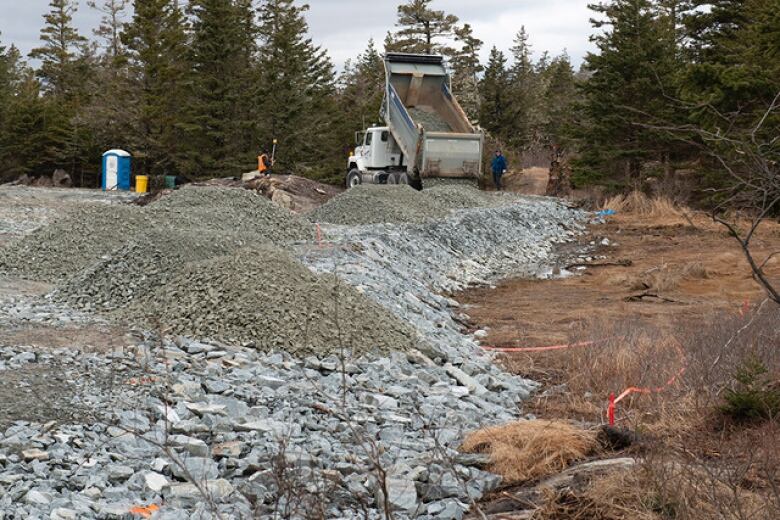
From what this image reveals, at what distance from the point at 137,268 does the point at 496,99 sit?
36.0m

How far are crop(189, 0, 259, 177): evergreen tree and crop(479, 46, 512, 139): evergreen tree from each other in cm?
1246

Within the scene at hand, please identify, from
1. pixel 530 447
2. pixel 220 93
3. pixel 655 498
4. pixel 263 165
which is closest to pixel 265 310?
pixel 530 447

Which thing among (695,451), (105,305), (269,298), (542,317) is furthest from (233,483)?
(542,317)

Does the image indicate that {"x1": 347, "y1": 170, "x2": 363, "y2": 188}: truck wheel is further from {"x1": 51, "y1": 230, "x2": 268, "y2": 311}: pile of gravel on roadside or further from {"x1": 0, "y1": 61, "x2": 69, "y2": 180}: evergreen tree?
{"x1": 0, "y1": 61, "x2": 69, "y2": 180}: evergreen tree

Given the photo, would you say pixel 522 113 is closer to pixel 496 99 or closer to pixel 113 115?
pixel 496 99

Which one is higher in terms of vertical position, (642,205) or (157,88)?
(157,88)

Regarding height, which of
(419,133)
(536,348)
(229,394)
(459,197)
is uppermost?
(419,133)

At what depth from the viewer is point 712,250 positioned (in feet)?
62.8

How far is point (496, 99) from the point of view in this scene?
144 feet

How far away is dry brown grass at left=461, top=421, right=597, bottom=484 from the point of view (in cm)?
567

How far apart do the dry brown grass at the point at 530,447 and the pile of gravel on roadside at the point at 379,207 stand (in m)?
12.6

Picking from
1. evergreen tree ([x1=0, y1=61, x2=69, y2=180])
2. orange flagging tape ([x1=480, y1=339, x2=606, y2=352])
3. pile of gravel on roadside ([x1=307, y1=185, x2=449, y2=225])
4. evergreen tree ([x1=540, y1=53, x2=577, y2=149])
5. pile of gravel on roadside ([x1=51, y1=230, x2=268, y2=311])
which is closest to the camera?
orange flagging tape ([x1=480, y1=339, x2=606, y2=352])

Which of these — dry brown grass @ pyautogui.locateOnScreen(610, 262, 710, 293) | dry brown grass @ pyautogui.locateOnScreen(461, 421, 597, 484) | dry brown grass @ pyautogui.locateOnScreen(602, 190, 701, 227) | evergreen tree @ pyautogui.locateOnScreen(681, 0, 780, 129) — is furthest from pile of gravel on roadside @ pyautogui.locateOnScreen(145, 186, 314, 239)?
dry brown grass @ pyautogui.locateOnScreen(602, 190, 701, 227)

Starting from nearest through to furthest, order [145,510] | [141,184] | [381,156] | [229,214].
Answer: [145,510] → [229,214] → [381,156] → [141,184]
